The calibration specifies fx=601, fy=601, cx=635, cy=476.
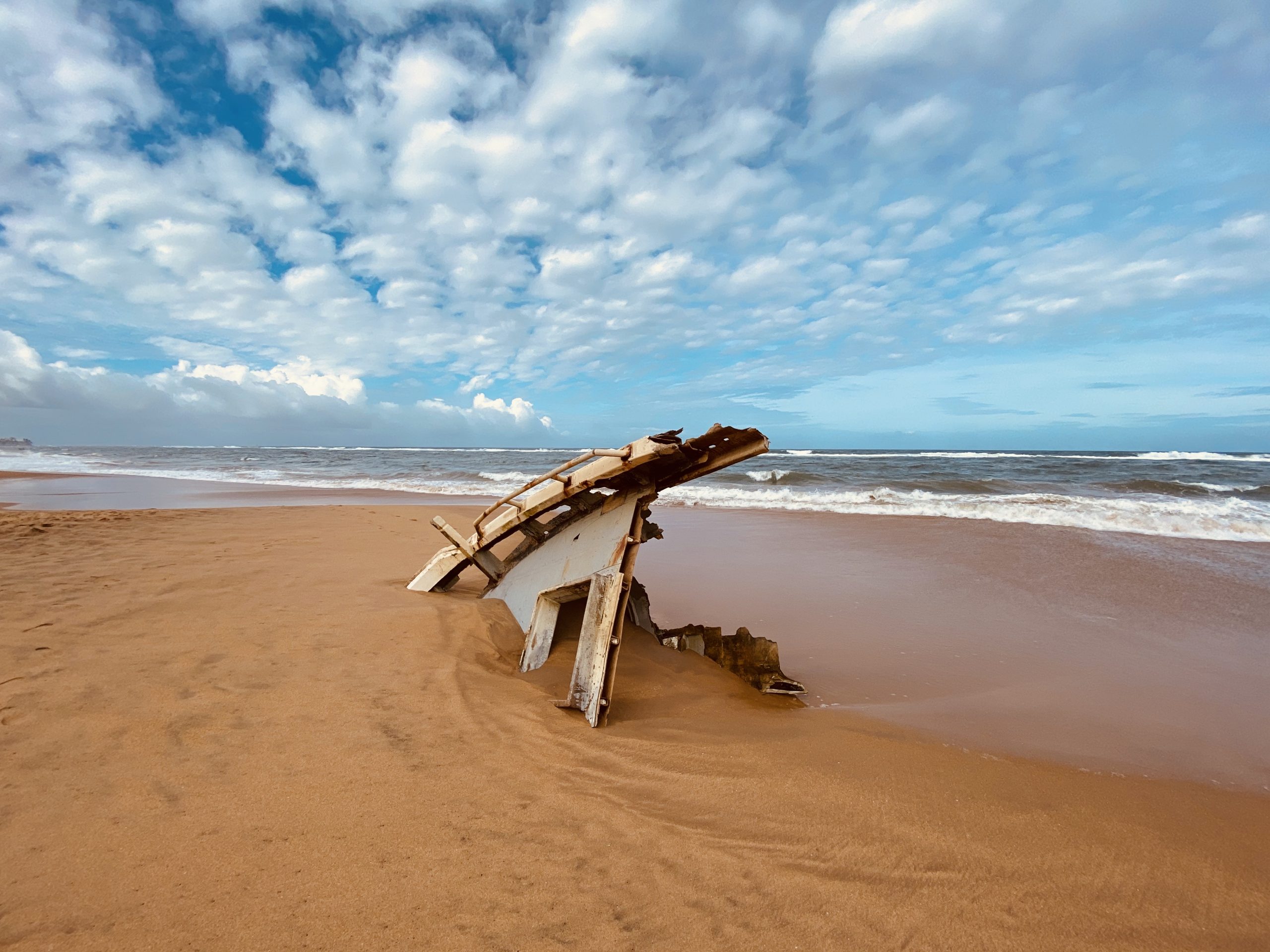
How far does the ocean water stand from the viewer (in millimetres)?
13555

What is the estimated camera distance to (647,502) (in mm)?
4602

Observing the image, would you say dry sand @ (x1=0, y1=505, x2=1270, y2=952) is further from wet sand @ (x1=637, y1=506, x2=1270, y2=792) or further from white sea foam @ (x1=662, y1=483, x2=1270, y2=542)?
white sea foam @ (x1=662, y1=483, x2=1270, y2=542)

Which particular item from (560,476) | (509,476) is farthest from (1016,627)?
(509,476)

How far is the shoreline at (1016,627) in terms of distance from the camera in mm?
3891

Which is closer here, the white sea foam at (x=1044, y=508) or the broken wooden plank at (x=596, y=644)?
the broken wooden plank at (x=596, y=644)

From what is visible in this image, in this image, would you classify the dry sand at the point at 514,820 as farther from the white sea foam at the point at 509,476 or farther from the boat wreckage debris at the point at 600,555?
the white sea foam at the point at 509,476

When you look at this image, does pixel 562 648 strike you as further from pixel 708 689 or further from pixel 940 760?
pixel 940 760

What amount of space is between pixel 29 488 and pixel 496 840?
25492 millimetres

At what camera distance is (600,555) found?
14.5 feet

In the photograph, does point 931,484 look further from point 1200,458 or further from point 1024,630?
point 1200,458

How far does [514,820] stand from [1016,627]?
18.6 ft

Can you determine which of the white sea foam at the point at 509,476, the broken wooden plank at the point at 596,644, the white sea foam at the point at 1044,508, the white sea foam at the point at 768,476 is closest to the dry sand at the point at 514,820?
the broken wooden plank at the point at 596,644

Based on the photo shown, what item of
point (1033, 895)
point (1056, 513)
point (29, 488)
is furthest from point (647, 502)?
point (29, 488)

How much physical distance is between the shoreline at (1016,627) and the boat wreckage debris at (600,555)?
79 centimetres
